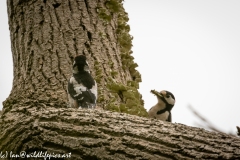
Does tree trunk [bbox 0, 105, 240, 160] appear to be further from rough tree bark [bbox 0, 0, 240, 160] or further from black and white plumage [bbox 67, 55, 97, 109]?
black and white plumage [bbox 67, 55, 97, 109]

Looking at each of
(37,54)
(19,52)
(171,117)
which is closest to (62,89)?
(37,54)

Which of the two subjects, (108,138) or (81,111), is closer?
(108,138)

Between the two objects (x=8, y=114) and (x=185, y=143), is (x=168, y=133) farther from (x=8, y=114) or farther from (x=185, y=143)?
(x=8, y=114)

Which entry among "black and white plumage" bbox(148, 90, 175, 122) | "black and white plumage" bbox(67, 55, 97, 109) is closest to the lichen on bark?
"black and white plumage" bbox(67, 55, 97, 109)

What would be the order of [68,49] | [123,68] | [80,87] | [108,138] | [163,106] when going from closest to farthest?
1. [108,138]
2. [68,49]
3. [80,87]
4. [123,68]
5. [163,106]

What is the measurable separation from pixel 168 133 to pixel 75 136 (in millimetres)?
569

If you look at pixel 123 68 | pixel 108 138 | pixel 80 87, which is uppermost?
pixel 123 68

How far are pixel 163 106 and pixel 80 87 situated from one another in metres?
1.65

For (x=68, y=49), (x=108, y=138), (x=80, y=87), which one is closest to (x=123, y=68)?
(x=80, y=87)

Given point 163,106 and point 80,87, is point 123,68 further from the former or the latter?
point 163,106

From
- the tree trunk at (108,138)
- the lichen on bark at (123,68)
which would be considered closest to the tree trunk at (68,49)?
the lichen on bark at (123,68)

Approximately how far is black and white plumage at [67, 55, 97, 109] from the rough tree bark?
0.23 ft

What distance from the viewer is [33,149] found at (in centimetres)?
210

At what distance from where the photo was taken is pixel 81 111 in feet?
7.91
